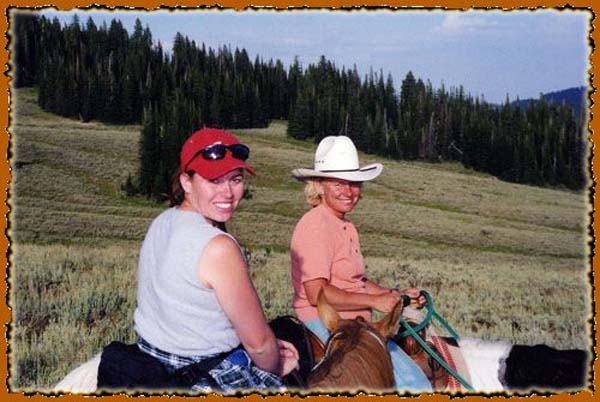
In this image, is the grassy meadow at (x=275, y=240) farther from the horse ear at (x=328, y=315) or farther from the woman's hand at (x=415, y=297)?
the horse ear at (x=328, y=315)

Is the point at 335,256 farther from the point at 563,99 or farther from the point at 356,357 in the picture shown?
the point at 563,99

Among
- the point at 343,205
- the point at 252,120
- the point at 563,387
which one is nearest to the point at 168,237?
the point at 343,205

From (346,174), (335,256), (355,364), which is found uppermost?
(346,174)

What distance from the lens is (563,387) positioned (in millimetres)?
4555

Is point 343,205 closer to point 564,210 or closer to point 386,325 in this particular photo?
point 386,325

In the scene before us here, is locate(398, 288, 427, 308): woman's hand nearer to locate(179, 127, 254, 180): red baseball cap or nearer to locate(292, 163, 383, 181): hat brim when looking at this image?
locate(292, 163, 383, 181): hat brim

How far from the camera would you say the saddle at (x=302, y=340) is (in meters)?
4.44

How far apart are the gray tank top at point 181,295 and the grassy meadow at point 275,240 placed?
94 cm

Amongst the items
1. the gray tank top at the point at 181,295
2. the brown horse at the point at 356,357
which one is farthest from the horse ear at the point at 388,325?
the gray tank top at the point at 181,295

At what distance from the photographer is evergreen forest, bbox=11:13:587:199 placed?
62781 mm

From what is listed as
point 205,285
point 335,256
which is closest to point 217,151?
point 205,285

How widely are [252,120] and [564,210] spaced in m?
31.1

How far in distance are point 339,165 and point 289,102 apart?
71.5 metres

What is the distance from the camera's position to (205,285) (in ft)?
11.2
